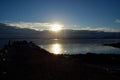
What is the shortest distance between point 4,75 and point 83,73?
5.83m

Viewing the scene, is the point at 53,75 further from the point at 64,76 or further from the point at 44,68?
the point at 44,68

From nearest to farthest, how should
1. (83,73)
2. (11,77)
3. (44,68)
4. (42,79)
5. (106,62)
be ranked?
(42,79) < (11,77) < (83,73) < (44,68) < (106,62)

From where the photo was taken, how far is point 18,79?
14742 mm

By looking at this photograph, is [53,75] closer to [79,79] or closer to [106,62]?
[79,79]

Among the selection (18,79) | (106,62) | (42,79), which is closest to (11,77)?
(18,79)

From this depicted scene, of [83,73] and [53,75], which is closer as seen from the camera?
[53,75]

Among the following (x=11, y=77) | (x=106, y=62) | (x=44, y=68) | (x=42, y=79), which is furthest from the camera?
(x=106, y=62)

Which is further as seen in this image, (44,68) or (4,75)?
(44,68)

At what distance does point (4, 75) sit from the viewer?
1608 centimetres

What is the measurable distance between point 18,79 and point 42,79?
5.40 ft

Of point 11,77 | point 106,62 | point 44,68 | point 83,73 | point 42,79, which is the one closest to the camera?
point 42,79

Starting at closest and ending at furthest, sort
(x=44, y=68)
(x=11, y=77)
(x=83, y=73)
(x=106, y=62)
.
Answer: (x=11, y=77), (x=83, y=73), (x=44, y=68), (x=106, y=62)

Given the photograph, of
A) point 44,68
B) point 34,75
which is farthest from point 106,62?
point 34,75

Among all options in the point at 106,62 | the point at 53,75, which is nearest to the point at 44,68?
the point at 53,75
